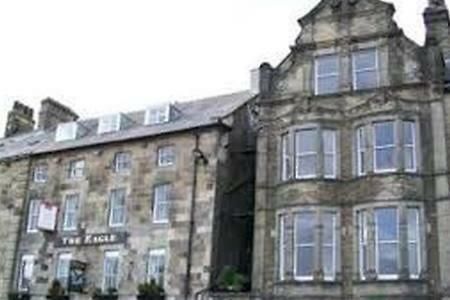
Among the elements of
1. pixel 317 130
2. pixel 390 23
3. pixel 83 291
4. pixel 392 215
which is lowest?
pixel 83 291

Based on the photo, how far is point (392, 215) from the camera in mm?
30234

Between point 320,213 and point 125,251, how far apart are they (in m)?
10.7

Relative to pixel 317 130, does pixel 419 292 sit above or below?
below

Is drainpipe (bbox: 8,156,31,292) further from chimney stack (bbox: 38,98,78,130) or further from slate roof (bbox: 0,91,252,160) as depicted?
chimney stack (bbox: 38,98,78,130)

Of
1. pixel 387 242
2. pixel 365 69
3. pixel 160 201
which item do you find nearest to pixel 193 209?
pixel 160 201

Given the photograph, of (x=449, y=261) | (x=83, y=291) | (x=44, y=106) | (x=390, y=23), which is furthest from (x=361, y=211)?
(x=44, y=106)

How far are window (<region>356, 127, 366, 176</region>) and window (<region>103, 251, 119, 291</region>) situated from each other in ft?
43.0

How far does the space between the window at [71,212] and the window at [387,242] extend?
16.8 meters

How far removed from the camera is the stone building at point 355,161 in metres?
29.8

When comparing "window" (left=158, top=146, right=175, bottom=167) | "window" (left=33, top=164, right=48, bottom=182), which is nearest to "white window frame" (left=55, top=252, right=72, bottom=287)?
"window" (left=33, top=164, right=48, bottom=182)

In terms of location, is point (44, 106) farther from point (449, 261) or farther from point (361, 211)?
point (449, 261)

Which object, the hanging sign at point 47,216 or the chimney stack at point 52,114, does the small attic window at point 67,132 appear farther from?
the chimney stack at point 52,114

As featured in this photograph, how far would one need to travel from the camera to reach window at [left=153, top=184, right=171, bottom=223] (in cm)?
3650

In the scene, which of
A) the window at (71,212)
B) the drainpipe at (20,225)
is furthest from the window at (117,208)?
the drainpipe at (20,225)
